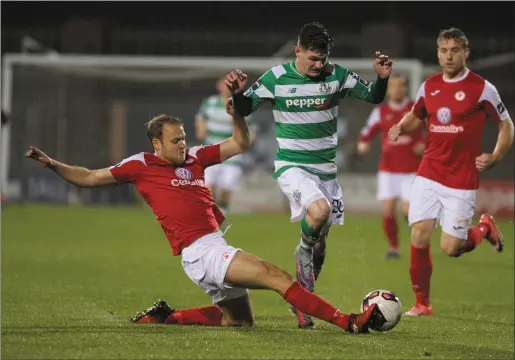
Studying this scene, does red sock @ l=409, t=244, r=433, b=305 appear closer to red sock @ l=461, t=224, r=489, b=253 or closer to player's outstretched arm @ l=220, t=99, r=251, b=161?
red sock @ l=461, t=224, r=489, b=253

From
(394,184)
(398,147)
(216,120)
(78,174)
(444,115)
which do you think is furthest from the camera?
(216,120)

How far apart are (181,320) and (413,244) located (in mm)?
2405

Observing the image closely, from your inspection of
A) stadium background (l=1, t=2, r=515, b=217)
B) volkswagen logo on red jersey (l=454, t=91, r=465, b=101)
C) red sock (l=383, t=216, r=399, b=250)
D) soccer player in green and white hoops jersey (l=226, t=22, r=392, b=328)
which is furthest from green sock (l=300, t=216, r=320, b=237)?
stadium background (l=1, t=2, r=515, b=217)

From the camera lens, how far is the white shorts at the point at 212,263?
6.50 metres

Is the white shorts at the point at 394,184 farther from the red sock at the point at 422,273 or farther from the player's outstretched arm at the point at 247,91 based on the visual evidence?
the player's outstretched arm at the point at 247,91

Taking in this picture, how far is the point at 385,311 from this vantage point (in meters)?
6.53

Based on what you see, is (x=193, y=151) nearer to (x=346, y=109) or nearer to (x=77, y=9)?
(x=346, y=109)

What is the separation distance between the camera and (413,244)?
8453 millimetres

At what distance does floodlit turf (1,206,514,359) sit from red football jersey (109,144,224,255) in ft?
2.28

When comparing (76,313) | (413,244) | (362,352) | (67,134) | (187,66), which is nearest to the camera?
(362,352)

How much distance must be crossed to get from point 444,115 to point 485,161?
687 millimetres

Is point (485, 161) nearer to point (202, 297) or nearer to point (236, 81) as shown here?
point (236, 81)

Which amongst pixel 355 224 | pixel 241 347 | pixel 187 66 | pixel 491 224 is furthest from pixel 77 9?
pixel 241 347

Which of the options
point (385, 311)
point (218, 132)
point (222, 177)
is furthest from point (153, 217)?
point (385, 311)
